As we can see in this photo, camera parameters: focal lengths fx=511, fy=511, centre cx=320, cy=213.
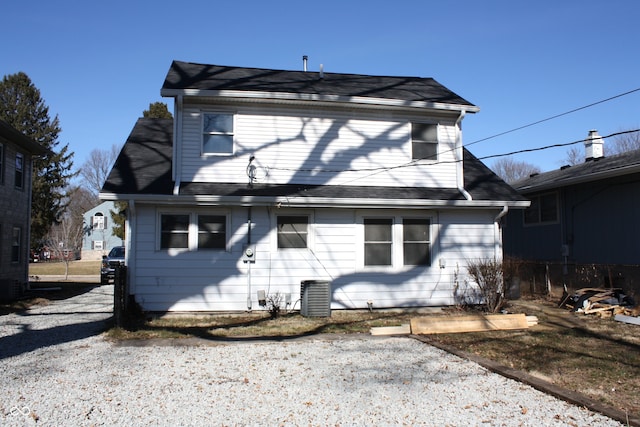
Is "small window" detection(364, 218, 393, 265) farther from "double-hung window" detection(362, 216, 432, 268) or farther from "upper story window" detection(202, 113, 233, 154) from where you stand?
"upper story window" detection(202, 113, 233, 154)

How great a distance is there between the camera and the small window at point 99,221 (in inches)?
2119

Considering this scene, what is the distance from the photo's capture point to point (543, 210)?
16547mm

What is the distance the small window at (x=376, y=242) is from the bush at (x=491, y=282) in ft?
6.25

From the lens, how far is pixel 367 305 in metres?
11.5

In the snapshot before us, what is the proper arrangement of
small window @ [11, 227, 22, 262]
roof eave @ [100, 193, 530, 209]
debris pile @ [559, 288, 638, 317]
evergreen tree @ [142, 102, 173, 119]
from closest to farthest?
roof eave @ [100, 193, 530, 209], debris pile @ [559, 288, 638, 317], small window @ [11, 227, 22, 262], evergreen tree @ [142, 102, 173, 119]

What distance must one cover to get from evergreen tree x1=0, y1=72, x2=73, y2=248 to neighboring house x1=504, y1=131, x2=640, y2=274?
31669 millimetres

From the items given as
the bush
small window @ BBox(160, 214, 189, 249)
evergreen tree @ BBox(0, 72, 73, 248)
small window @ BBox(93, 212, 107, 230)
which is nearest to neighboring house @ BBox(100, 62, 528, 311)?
small window @ BBox(160, 214, 189, 249)

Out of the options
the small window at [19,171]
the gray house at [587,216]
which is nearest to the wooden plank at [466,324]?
the gray house at [587,216]

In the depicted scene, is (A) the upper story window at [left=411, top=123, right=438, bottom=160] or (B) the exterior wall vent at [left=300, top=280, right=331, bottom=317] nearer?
(B) the exterior wall vent at [left=300, top=280, right=331, bottom=317]

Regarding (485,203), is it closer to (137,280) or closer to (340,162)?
(340,162)

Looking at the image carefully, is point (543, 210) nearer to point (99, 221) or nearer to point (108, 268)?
point (108, 268)

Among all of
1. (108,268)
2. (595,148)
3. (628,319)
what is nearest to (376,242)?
(628,319)

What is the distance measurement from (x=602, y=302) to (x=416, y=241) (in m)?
4.30

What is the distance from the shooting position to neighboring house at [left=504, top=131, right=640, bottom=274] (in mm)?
13148
